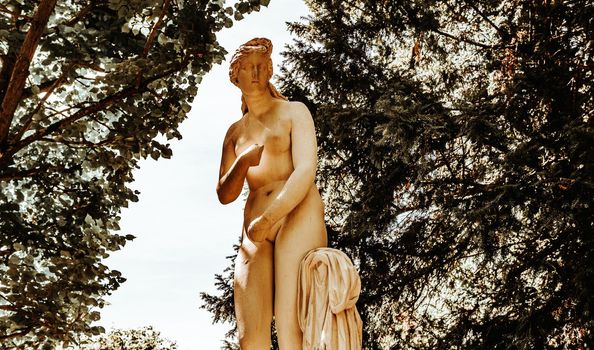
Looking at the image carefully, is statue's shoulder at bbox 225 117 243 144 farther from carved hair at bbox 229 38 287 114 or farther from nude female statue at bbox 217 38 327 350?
carved hair at bbox 229 38 287 114

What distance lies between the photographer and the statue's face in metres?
4.63

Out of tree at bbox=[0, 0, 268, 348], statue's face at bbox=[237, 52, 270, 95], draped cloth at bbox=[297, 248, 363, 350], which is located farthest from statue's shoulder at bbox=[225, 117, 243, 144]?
tree at bbox=[0, 0, 268, 348]

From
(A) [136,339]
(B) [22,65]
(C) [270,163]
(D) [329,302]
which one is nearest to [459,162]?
(B) [22,65]

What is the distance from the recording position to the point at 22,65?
567 centimetres

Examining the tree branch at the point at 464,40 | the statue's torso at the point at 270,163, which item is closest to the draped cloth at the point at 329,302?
the statue's torso at the point at 270,163

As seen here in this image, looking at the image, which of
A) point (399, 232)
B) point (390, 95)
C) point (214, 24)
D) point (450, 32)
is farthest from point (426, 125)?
point (214, 24)

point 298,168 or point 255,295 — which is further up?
point 298,168

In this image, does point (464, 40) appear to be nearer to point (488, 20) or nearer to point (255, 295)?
point (488, 20)

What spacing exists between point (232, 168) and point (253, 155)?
15 cm

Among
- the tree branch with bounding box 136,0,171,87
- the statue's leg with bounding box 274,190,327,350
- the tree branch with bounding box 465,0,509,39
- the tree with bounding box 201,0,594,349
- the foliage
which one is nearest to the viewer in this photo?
the statue's leg with bounding box 274,190,327,350

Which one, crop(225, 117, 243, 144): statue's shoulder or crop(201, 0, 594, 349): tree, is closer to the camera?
crop(225, 117, 243, 144): statue's shoulder

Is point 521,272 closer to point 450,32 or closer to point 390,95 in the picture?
point 390,95

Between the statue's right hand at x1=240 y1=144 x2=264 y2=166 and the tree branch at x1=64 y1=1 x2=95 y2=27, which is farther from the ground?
the tree branch at x1=64 y1=1 x2=95 y2=27

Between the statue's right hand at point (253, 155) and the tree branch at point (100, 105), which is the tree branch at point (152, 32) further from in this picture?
the statue's right hand at point (253, 155)
